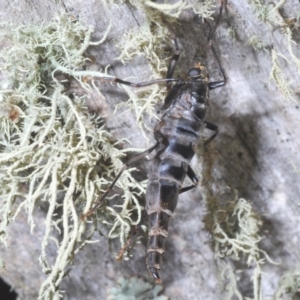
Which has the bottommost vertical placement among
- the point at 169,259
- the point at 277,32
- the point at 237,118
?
the point at 169,259

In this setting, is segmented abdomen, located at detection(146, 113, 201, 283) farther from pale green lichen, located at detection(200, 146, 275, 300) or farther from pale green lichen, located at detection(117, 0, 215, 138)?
pale green lichen, located at detection(200, 146, 275, 300)

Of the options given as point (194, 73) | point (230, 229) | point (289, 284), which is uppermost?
point (194, 73)

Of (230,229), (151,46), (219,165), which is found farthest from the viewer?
(230,229)

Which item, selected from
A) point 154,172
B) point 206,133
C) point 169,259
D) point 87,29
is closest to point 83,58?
point 87,29

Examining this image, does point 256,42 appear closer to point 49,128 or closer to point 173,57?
point 173,57

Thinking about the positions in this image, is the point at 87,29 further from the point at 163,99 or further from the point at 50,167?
the point at 50,167

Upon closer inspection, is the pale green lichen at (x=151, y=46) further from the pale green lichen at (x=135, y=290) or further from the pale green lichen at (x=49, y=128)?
the pale green lichen at (x=135, y=290)

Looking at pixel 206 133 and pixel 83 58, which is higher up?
pixel 83 58

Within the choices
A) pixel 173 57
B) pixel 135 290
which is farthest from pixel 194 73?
pixel 135 290
